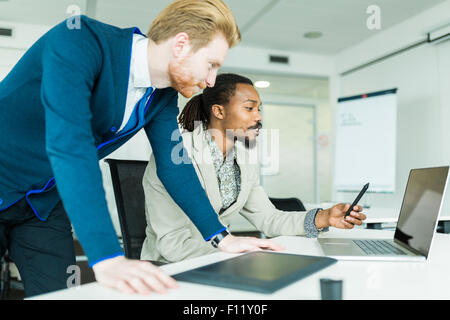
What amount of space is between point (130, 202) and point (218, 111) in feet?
1.85

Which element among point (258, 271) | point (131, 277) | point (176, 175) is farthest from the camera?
point (176, 175)

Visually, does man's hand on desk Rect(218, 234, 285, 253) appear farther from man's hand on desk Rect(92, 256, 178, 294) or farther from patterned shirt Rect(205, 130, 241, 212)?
patterned shirt Rect(205, 130, 241, 212)

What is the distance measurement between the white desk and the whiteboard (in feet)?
11.2

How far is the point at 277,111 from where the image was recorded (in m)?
6.28

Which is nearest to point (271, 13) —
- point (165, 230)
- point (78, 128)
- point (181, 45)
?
point (165, 230)

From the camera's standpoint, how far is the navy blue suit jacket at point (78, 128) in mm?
673

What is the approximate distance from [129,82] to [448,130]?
400cm

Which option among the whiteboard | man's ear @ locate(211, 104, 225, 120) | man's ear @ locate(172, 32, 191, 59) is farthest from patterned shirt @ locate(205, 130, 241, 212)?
the whiteboard

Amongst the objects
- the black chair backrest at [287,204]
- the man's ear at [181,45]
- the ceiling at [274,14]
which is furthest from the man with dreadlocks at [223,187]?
the ceiling at [274,14]

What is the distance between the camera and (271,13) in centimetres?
428

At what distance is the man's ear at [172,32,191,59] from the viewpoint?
0.92 metres

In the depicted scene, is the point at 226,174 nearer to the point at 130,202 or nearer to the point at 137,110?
the point at 130,202
